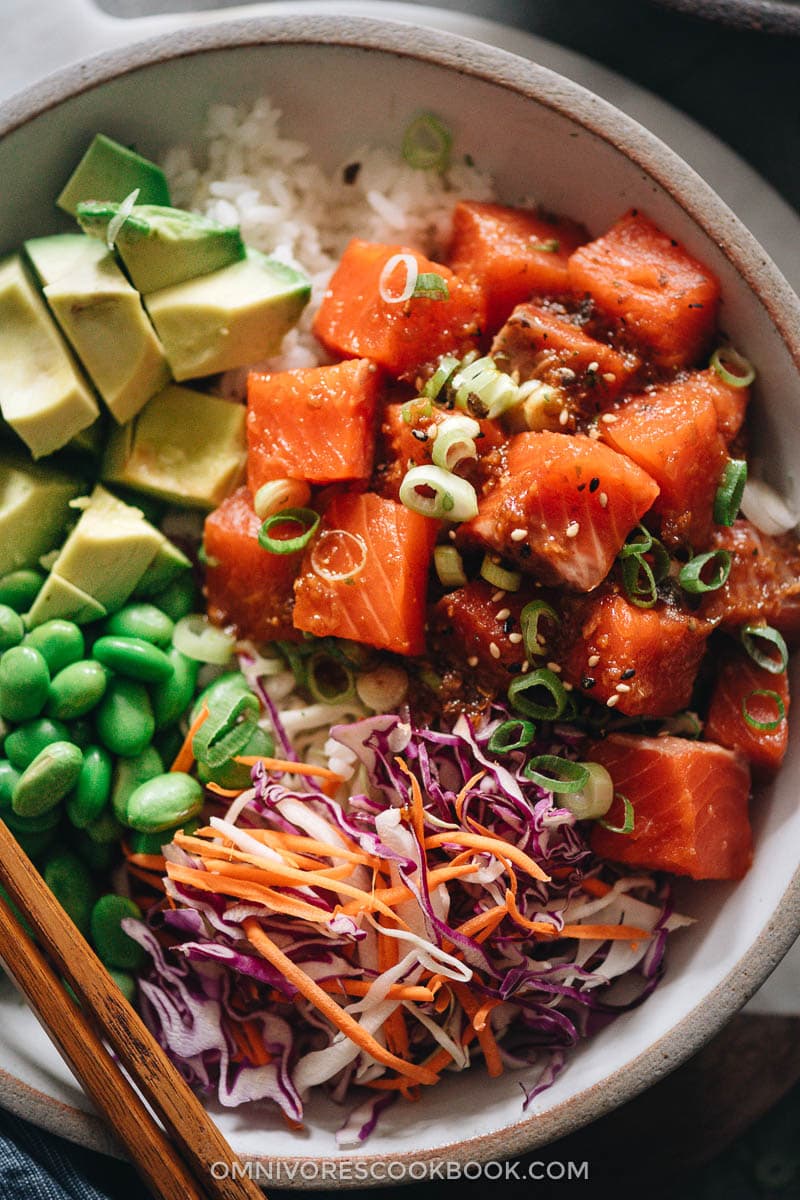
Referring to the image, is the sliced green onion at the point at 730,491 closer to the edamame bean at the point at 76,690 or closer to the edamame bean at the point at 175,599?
the edamame bean at the point at 175,599

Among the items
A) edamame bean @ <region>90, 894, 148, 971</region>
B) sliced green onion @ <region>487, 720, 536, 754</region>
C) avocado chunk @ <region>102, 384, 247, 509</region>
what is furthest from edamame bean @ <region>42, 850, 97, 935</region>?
sliced green onion @ <region>487, 720, 536, 754</region>

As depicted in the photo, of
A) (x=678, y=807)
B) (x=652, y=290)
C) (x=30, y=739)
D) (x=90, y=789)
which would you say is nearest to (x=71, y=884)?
(x=90, y=789)

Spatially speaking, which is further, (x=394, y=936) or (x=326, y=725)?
(x=326, y=725)

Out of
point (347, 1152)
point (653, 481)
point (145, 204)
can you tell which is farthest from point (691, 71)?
point (347, 1152)

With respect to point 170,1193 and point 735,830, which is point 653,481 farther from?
point 170,1193

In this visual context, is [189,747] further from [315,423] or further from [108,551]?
[315,423]

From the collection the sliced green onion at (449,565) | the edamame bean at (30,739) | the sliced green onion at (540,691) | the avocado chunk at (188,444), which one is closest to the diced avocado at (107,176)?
the avocado chunk at (188,444)
